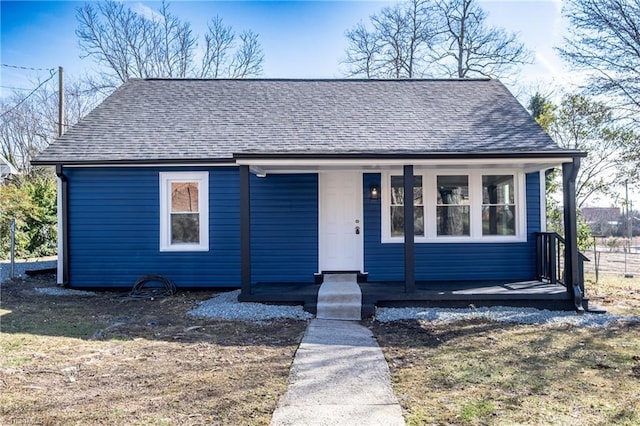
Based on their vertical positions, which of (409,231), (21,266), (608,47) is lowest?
(21,266)

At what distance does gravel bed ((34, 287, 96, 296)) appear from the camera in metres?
7.73

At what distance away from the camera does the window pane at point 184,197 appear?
26.9 feet

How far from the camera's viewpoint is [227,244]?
821 cm

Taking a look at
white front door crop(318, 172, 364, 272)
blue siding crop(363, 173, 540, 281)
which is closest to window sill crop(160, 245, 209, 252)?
white front door crop(318, 172, 364, 272)

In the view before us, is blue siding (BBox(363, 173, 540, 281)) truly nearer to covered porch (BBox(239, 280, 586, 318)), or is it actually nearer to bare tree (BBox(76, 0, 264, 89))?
covered porch (BBox(239, 280, 586, 318))

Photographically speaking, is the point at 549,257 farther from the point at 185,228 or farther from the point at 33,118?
the point at 33,118

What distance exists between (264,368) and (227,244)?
4.48m

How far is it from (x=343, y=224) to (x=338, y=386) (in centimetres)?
497

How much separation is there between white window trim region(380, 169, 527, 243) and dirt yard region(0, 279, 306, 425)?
3414 mm

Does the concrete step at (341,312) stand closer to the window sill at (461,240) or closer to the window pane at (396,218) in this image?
the window sill at (461,240)

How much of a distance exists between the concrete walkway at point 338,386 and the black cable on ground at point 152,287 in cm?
384

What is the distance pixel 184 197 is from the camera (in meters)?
8.22

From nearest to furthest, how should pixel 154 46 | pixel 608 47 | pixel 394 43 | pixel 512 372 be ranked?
1. pixel 512 372
2. pixel 608 47
3. pixel 394 43
4. pixel 154 46

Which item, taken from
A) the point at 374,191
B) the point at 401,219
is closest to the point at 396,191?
the point at 374,191
